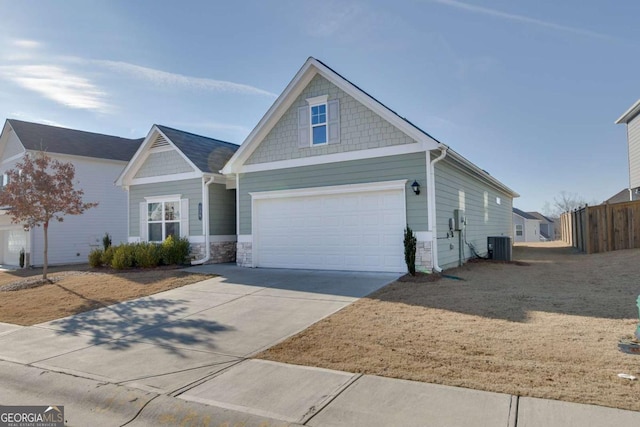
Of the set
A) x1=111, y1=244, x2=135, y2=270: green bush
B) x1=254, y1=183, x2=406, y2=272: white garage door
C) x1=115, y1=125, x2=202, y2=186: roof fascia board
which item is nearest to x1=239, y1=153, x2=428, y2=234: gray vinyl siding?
x1=254, y1=183, x2=406, y2=272: white garage door

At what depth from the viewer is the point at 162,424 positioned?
3754 mm

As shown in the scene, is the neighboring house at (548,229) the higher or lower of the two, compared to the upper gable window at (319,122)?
lower

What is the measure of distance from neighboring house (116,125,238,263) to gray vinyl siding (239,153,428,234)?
1995 millimetres

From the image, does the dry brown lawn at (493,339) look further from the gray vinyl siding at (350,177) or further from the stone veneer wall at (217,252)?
the stone veneer wall at (217,252)

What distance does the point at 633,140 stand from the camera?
22016 millimetres

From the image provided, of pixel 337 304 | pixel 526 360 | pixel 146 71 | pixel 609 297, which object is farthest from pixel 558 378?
pixel 146 71

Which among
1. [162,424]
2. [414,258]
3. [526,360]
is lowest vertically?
[162,424]

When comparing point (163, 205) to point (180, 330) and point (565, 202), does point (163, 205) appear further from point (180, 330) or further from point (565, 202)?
point (565, 202)

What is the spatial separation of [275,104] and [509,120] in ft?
47.5

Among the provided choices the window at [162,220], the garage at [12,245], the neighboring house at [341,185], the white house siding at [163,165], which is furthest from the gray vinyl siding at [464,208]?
the garage at [12,245]

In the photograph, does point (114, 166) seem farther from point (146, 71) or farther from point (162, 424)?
point (162, 424)

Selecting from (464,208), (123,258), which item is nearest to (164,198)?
(123,258)

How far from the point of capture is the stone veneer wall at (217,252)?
595 inches

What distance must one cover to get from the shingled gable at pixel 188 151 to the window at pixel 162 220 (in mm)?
1819
